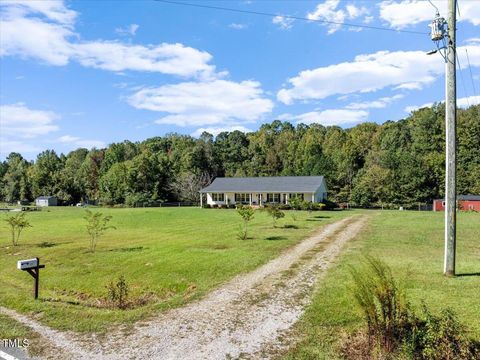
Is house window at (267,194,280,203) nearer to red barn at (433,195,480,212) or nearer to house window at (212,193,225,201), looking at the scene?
house window at (212,193,225,201)

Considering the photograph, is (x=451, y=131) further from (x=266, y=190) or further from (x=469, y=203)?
(x=266, y=190)

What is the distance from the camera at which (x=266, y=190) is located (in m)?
50.9

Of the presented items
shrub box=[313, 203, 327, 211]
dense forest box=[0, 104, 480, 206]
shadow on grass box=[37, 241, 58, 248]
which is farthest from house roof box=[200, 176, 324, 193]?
shadow on grass box=[37, 241, 58, 248]

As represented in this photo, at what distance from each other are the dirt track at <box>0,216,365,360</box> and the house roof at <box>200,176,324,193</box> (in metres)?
38.4

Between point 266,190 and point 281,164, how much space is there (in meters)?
31.7

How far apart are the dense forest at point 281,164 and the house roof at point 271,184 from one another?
888cm

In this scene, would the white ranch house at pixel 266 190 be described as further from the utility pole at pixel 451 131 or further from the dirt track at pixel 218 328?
the dirt track at pixel 218 328

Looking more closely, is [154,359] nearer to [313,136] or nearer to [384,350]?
[384,350]

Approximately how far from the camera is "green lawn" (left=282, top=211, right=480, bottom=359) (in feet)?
21.3

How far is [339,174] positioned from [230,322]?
5725 cm

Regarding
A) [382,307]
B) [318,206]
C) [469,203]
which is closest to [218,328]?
[382,307]

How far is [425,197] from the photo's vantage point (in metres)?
49.9

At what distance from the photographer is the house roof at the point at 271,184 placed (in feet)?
160

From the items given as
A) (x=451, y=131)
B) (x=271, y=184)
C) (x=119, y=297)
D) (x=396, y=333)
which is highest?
(x=451, y=131)
